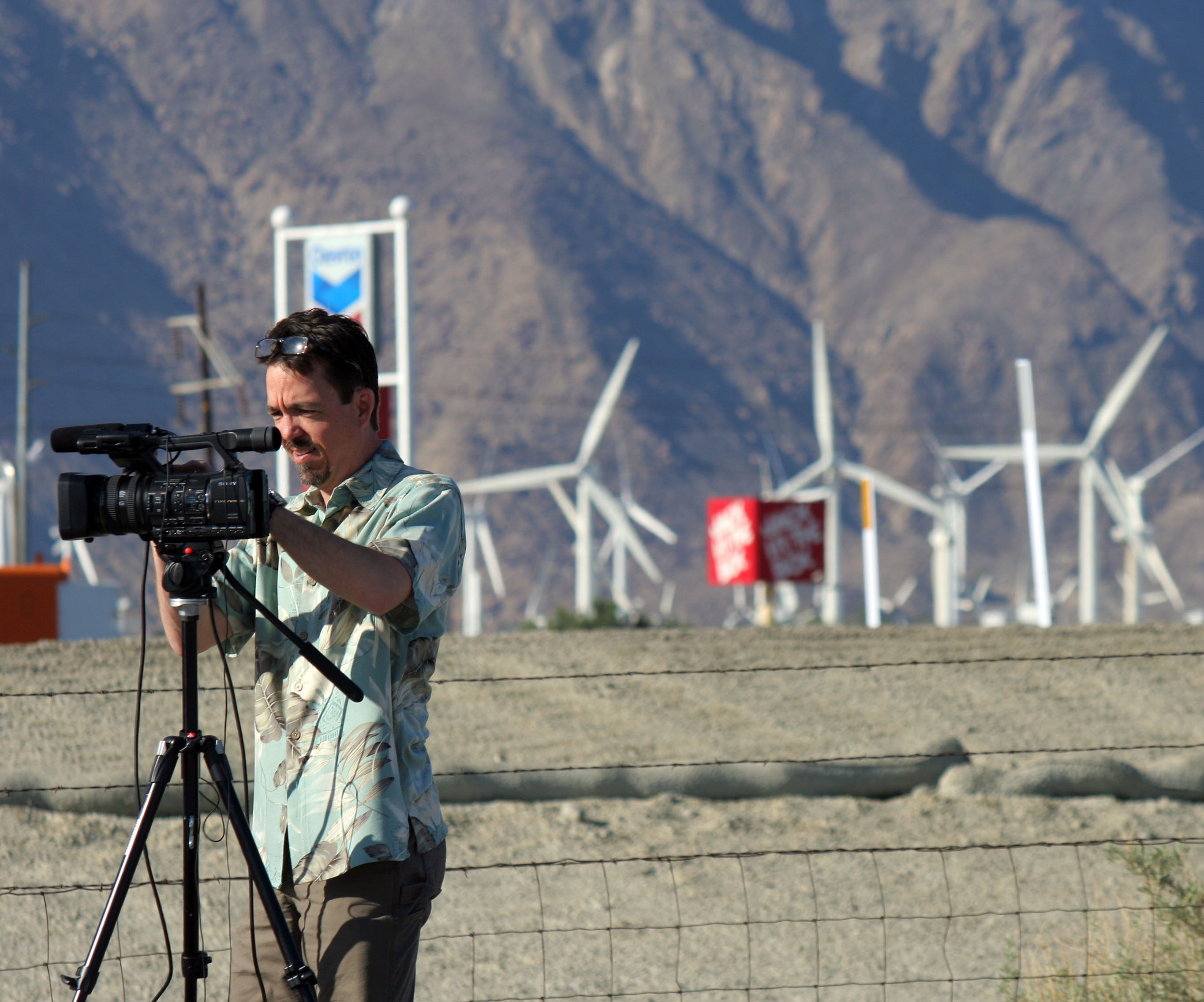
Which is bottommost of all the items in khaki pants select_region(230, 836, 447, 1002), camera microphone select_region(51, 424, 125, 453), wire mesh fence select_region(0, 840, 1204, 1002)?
wire mesh fence select_region(0, 840, 1204, 1002)

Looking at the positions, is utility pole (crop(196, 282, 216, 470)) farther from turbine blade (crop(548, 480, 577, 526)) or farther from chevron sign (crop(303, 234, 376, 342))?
turbine blade (crop(548, 480, 577, 526))

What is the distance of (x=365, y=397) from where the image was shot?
336 centimetres

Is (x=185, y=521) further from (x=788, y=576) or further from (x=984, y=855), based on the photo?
(x=788, y=576)

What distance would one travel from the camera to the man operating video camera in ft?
10.4

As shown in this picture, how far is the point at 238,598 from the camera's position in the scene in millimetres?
3457

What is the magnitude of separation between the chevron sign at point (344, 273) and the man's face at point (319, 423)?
14.7m

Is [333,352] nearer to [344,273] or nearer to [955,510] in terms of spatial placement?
[344,273]

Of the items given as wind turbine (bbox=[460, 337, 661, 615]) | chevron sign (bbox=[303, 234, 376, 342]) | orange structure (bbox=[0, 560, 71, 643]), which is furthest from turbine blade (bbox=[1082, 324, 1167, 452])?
orange structure (bbox=[0, 560, 71, 643])

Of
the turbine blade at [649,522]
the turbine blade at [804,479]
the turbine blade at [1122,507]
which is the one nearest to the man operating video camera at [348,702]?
the turbine blade at [804,479]

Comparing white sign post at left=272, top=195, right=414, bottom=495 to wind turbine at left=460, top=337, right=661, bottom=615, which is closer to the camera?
white sign post at left=272, top=195, right=414, bottom=495

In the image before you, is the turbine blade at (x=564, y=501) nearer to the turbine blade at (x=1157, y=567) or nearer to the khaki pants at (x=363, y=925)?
the turbine blade at (x=1157, y=567)

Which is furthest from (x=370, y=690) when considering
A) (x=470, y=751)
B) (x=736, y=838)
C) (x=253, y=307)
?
(x=253, y=307)

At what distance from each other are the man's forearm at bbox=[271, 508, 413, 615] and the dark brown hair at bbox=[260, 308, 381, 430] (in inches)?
14.8

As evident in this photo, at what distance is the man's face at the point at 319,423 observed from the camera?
3.27m
